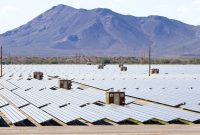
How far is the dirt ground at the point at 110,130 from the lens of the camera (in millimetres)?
33250

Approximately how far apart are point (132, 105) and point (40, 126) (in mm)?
12179

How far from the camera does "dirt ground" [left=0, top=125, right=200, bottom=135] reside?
33250 mm

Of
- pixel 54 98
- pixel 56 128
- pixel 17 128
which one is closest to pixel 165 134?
pixel 56 128

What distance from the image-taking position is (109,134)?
32688mm

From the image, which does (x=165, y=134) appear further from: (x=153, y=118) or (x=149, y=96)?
(x=149, y=96)

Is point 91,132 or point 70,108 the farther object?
point 70,108

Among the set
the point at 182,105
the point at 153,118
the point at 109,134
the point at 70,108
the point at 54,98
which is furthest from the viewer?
the point at 54,98

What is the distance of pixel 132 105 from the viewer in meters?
46.1

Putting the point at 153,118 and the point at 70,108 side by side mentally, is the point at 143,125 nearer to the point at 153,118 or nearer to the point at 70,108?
the point at 153,118

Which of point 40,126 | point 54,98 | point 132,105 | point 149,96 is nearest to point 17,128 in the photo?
point 40,126

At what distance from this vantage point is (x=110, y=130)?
34438 millimetres

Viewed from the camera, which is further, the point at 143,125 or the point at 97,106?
the point at 97,106

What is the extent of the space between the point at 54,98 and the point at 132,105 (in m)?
10.00

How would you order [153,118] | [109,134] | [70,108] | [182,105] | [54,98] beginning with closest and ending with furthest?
[109,134] → [153,118] → [70,108] → [182,105] → [54,98]
